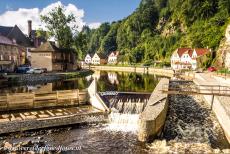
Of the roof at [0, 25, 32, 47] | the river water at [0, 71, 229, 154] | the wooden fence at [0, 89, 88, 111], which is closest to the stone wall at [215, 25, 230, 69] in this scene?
the river water at [0, 71, 229, 154]

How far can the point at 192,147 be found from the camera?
19047 mm

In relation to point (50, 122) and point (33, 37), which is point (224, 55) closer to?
point (50, 122)

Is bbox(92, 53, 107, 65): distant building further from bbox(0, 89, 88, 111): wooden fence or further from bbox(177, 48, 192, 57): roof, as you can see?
bbox(0, 89, 88, 111): wooden fence

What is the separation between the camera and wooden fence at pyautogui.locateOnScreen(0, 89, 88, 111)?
2883 centimetres

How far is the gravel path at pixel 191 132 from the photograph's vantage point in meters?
18.9

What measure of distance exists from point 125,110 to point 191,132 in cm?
854

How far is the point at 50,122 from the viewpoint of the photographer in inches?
934

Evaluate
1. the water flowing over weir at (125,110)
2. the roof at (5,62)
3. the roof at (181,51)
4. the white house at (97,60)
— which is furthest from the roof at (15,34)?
the white house at (97,60)

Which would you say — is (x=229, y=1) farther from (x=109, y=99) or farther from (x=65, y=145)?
(x=65, y=145)

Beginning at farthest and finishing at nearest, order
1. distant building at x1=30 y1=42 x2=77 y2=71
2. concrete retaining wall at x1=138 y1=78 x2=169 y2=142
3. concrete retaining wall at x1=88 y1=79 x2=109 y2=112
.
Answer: distant building at x1=30 y1=42 x2=77 y2=71 < concrete retaining wall at x1=88 y1=79 x2=109 y2=112 < concrete retaining wall at x1=138 y1=78 x2=169 y2=142

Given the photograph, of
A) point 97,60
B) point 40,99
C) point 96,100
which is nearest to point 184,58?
point 97,60

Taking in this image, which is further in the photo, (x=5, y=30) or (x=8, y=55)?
(x=5, y=30)

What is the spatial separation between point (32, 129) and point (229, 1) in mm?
89632

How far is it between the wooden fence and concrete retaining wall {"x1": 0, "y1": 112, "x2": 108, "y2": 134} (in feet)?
19.4
